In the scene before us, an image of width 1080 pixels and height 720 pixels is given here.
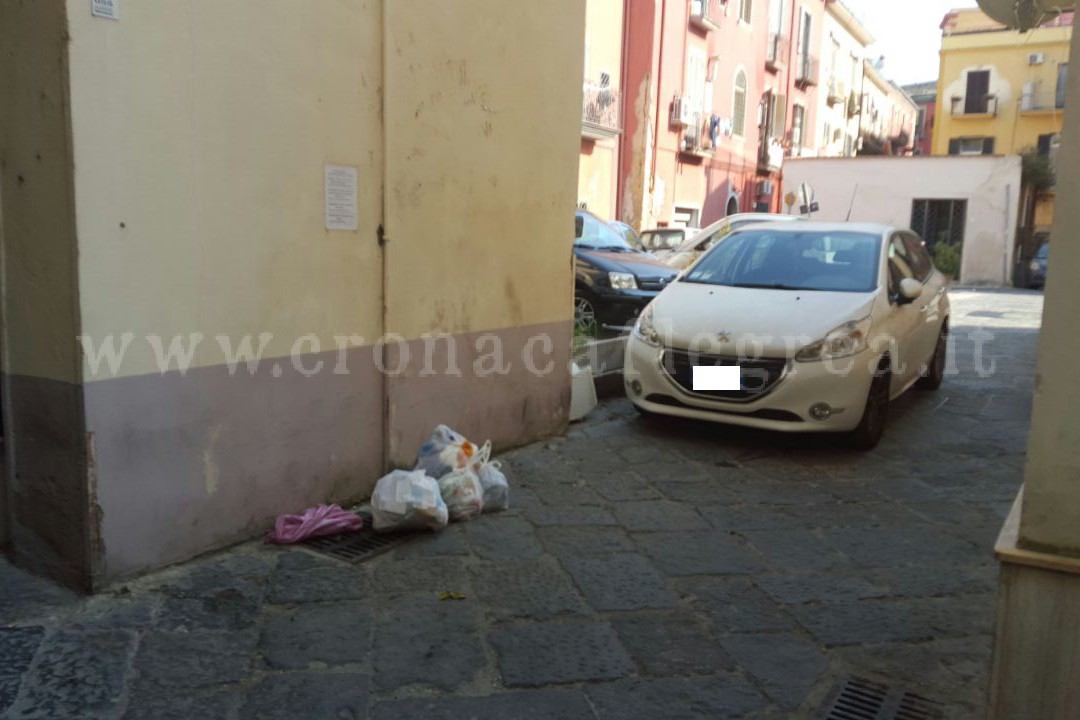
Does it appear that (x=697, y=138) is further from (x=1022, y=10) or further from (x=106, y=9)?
(x=106, y=9)

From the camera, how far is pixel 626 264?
33.4ft

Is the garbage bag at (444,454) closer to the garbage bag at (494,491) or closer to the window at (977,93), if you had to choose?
the garbage bag at (494,491)

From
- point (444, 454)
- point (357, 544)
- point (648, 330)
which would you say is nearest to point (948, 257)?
Answer: point (648, 330)

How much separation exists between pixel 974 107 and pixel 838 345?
3818 cm

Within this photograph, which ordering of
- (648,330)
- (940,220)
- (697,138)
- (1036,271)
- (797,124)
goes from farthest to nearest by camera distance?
(797,124) → (940,220) → (1036,271) → (697,138) → (648,330)

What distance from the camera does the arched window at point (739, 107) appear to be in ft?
90.6

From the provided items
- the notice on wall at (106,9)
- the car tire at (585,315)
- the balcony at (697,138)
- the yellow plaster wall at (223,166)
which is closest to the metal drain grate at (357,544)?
the yellow plaster wall at (223,166)

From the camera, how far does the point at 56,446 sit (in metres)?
3.40

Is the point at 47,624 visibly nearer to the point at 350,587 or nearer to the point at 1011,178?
the point at 350,587

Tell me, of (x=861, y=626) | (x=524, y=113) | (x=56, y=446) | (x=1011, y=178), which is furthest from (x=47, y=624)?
(x=1011, y=178)

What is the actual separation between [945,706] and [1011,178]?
27.5 metres

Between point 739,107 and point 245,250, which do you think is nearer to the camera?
point 245,250

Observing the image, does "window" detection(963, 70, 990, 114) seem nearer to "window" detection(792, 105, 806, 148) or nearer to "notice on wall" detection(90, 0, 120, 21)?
"window" detection(792, 105, 806, 148)

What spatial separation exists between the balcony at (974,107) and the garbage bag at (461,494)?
1576 inches
